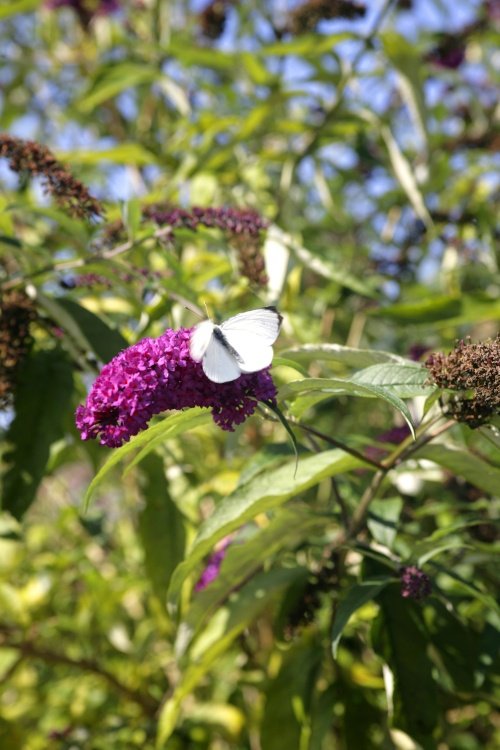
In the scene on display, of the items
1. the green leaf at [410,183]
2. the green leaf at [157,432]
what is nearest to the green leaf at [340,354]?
the green leaf at [157,432]

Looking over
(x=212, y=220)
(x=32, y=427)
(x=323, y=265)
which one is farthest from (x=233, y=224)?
(x=32, y=427)

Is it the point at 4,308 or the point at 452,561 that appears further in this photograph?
the point at 452,561

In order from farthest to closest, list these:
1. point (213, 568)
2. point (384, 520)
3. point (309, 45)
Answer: point (309, 45), point (213, 568), point (384, 520)

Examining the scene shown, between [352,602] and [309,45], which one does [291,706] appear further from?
[309,45]

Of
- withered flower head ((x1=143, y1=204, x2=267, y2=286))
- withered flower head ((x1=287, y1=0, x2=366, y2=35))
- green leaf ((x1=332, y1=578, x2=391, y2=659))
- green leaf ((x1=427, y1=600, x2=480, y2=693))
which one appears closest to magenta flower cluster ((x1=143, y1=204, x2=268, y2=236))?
withered flower head ((x1=143, y1=204, x2=267, y2=286))

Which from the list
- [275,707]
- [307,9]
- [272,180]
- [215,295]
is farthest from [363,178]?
[275,707]

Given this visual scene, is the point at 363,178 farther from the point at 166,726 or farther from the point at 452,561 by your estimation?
the point at 166,726
